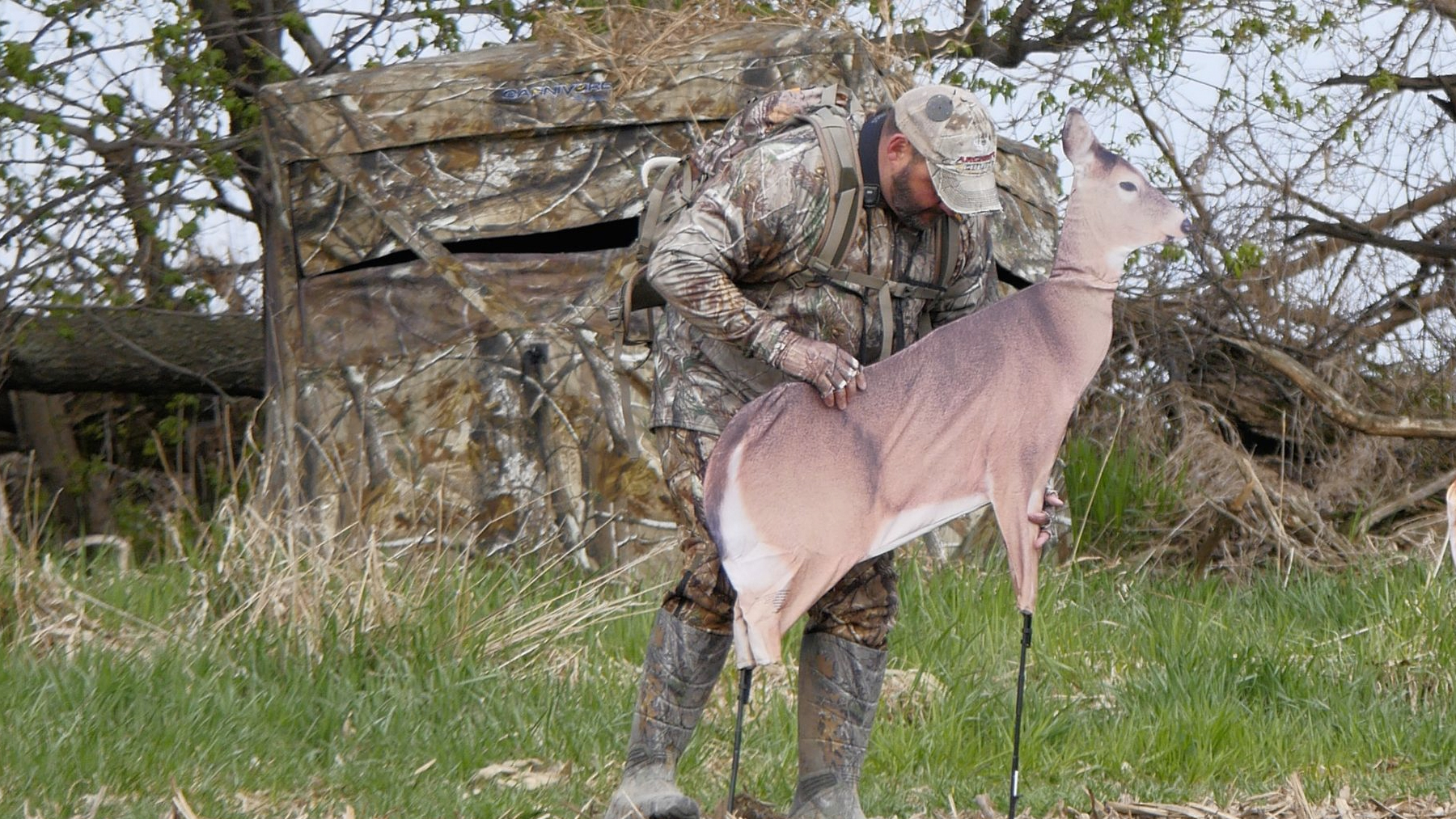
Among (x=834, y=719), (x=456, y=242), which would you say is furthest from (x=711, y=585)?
(x=456, y=242)

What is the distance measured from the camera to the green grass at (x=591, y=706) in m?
4.70

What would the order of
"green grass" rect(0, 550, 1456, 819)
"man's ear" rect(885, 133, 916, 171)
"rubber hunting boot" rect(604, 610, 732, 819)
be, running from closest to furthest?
"man's ear" rect(885, 133, 916, 171) < "rubber hunting boot" rect(604, 610, 732, 819) < "green grass" rect(0, 550, 1456, 819)

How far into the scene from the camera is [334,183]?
720 centimetres

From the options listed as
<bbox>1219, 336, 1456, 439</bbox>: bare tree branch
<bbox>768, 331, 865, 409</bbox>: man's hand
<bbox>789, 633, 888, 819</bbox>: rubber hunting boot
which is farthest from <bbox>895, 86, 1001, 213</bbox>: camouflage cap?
<bbox>1219, 336, 1456, 439</bbox>: bare tree branch

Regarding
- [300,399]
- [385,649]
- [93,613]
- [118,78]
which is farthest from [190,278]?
[385,649]

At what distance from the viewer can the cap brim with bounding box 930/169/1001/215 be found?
3.81m

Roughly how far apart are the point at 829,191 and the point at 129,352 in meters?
5.95

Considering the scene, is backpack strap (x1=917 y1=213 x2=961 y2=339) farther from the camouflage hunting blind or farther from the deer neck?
the camouflage hunting blind

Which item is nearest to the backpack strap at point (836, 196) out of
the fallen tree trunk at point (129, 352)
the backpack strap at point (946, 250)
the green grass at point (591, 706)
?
the backpack strap at point (946, 250)

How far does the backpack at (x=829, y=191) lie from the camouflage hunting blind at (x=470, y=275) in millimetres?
2700

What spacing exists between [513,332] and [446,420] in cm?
47

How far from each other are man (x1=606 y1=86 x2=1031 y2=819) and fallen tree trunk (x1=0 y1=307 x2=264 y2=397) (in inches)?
210

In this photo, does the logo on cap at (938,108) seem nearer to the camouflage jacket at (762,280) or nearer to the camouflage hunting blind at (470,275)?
the camouflage jacket at (762,280)

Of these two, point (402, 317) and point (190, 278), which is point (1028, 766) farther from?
point (190, 278)
